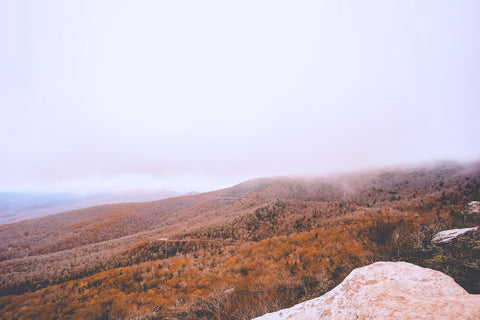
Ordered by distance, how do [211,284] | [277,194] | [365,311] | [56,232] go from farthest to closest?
[277,194]
[56,232]
[211,284]
[365,311]

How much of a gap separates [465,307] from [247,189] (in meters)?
42.4

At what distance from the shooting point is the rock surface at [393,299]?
1.55m

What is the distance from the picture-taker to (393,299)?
6.42ft

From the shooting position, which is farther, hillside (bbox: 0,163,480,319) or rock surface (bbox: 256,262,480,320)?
hillside (bbox: 0,163,480,319)

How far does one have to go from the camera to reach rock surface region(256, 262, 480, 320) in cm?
155

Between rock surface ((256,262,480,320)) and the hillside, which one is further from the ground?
rock surface ((256,262,480,320))

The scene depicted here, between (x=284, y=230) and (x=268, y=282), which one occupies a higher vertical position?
(x=268, y=282)

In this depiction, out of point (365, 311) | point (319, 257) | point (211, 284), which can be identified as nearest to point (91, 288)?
point (211, 284)

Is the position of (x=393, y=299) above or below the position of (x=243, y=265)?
above

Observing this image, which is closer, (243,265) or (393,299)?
(393,299)

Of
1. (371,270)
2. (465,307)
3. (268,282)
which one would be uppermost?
(465,307)

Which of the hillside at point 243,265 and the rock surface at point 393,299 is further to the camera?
the hillside at point 243,265

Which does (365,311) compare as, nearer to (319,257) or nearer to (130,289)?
(319,257)

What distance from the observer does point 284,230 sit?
1404 centimetres
